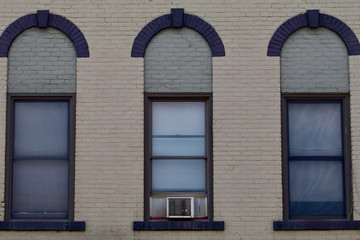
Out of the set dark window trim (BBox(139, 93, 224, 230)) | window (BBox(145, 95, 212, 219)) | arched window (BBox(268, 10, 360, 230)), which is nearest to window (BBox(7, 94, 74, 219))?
dark window trim (BBox(139, 93, 224, 230))

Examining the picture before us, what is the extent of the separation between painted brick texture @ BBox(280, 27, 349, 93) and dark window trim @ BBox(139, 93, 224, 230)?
1418 mm

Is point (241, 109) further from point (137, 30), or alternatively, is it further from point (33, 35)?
point (33, 35)

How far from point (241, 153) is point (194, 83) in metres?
1.41

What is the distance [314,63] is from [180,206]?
3.30m

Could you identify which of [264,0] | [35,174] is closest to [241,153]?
[264,0]

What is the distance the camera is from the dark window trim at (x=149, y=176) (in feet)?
29.7

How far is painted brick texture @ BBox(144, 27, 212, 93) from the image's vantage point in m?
9.38

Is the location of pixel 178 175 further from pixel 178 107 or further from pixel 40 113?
pixel 40 113

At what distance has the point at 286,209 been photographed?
917 cm

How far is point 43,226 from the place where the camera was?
9.05 m

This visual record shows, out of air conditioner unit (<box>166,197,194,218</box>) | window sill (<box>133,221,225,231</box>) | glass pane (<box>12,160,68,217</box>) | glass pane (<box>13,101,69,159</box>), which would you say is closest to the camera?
window sill (<box>133,221,225,231</box>)

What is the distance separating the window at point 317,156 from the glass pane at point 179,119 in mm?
1431

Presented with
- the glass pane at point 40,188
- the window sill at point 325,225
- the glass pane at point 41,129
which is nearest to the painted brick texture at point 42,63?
the glass pane at point 41,129

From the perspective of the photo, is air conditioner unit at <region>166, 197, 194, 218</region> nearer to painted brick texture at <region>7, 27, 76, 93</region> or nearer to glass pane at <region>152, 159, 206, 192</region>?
glass pane at <region>152, 159, 206, 192</region>
